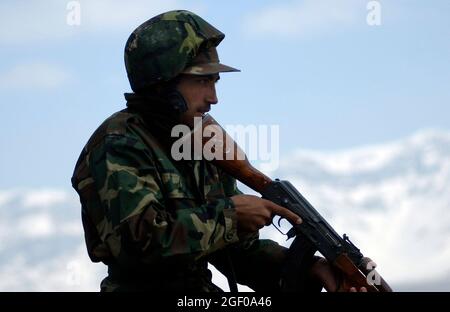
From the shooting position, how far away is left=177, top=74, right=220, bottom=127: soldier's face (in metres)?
7.59

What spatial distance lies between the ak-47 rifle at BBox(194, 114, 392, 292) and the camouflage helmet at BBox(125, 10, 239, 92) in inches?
18.9

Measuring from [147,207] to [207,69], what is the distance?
125cm

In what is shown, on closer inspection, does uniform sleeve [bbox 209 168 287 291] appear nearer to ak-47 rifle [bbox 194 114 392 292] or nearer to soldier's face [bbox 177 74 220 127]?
ak-47 rifle [bbox 194 114 392 292]

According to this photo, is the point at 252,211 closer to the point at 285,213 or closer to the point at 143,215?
the point at 285,213

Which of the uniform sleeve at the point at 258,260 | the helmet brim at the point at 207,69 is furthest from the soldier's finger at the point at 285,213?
the helmet brim at the point at 207,69

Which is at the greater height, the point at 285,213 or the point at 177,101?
the point at 177,101

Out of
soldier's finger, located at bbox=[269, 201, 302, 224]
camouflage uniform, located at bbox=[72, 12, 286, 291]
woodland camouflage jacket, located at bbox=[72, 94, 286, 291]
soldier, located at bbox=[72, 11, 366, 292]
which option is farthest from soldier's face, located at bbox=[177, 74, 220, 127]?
soldier's finger, located at bbox=[269, 201, 302, 224]

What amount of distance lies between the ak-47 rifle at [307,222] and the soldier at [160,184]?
230 mm

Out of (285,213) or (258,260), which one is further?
(258,260)

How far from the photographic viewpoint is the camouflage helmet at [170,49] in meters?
7.50

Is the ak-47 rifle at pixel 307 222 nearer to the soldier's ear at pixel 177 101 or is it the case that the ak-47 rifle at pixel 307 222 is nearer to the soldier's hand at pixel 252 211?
the soldier's ear at pixel 177 101

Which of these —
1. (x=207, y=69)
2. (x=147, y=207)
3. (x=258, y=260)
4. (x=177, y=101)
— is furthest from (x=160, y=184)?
(x=258, y=260)

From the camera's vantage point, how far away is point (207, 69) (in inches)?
298
